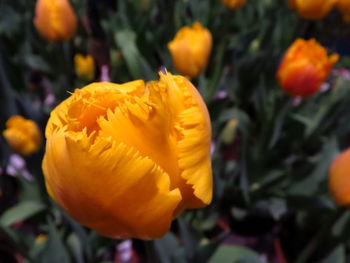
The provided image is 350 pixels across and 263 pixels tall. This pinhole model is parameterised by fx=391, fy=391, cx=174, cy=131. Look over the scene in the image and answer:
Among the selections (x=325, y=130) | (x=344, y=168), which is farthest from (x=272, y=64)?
(x=344, y=168)

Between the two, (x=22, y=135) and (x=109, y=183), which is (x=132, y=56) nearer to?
(x=22, y=135)

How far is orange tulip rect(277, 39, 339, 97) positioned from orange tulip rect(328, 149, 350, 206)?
21cm

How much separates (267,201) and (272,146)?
129mm

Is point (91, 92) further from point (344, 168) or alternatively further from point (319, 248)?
point (319, 248)

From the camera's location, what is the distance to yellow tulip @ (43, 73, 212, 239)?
11.0 inches

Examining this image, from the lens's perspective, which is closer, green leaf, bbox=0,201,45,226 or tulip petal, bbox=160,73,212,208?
tulip petal, bbox=160,73,212,208

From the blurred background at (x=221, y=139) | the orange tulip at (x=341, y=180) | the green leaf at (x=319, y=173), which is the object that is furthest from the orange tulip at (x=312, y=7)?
the orange tulip at (x=341, y=180)

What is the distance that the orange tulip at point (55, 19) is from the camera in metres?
0.80

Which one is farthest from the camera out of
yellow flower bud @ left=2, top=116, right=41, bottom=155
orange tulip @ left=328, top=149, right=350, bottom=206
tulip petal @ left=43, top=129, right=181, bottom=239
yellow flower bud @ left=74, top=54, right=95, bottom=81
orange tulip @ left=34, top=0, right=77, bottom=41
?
yellow flower bud @ left=74, top=54, right=95, bottom=81

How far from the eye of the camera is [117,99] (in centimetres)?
32

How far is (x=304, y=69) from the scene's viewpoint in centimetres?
72

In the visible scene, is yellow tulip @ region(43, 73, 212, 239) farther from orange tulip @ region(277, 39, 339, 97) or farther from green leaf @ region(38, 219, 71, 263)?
orange tulip @ region(277, 39, 339, 97)

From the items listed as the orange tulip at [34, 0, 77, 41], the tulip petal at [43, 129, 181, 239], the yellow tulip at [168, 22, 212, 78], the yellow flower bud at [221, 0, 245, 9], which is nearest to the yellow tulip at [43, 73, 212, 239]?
the tulip petal at [43, 129, 181, 239]

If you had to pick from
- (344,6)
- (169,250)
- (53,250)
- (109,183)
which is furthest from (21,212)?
(344,6)
